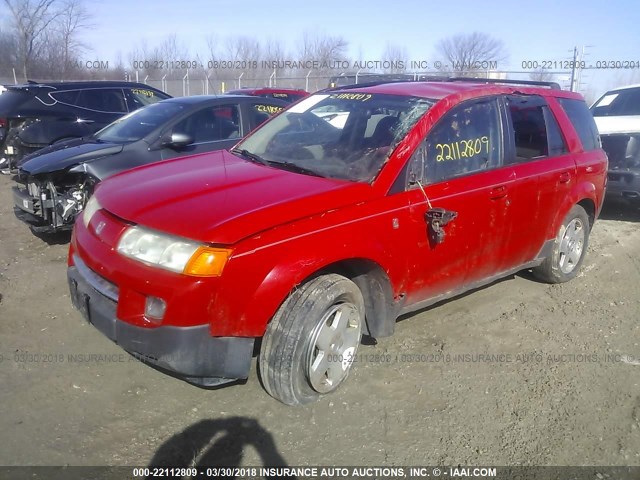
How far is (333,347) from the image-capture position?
309 centimetres

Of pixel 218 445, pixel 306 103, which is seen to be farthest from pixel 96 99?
pixel 218 445

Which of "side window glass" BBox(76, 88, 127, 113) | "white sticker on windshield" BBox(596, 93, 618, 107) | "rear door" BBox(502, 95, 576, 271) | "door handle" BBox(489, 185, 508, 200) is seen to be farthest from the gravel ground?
"white sticker on windshield" BBox(596, 93, 618, 107)

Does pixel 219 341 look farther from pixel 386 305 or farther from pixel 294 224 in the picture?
pixel 386 305

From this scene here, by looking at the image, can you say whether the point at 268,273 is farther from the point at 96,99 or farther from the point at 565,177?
the point at 96,99

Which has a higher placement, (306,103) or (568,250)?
(306,103)

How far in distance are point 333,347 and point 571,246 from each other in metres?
3.03

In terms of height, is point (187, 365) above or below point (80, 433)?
above

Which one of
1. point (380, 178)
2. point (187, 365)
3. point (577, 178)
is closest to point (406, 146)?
point (380, 178)

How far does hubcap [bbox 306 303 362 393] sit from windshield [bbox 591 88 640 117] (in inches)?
303

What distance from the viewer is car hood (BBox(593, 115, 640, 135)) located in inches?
309

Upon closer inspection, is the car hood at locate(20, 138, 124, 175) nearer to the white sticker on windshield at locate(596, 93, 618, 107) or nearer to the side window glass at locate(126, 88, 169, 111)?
the side window glass at locate(126, 88, 169, 111)

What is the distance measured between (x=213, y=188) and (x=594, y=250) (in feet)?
16.5

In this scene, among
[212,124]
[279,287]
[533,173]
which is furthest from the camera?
[212,124]

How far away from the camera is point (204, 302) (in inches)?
99.6
